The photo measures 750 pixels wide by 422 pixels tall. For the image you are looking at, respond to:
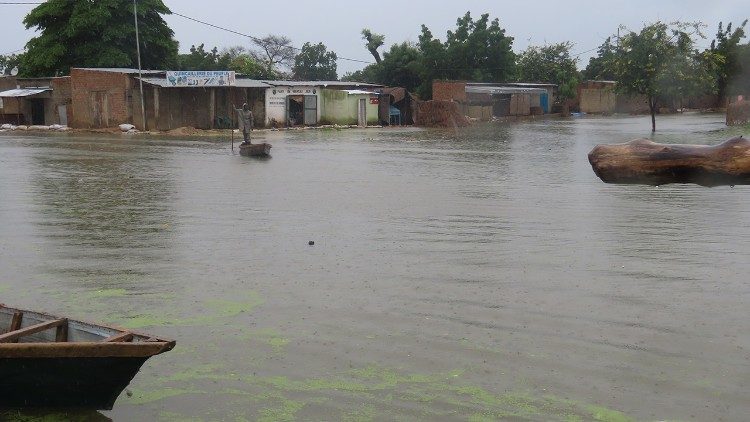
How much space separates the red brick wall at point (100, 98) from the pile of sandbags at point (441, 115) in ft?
57.7

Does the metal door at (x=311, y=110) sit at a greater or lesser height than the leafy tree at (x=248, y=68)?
lesser

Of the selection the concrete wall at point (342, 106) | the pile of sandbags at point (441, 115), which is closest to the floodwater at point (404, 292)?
the concrete wall at point (342, 106)

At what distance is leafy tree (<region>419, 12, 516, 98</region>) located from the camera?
57906mm

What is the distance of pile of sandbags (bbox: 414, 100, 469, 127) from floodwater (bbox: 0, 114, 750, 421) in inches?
1218

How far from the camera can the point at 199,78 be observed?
131ft

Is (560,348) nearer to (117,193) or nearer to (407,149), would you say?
(117,193)

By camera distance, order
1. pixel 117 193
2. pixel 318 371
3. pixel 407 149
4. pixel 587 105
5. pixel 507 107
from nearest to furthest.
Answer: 1. pixel 318 371
2. pixel 117 193
3. pixel 407 149
4. pixel 507 107
5. pixel 587 105

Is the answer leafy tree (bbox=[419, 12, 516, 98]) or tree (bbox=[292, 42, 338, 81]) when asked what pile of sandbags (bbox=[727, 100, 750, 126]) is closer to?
leafy tree (bbox=[419, 12, 516, 98])

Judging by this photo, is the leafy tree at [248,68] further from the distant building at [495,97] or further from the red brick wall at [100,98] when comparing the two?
the red brick wall at [100,98]

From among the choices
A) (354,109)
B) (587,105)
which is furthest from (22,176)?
(587,105)

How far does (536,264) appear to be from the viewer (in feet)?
31.3

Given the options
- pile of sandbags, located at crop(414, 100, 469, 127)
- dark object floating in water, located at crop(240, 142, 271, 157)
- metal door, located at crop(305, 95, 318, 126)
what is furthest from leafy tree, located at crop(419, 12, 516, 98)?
dark object floating in water, located at crop(240, 142, 271, 157)

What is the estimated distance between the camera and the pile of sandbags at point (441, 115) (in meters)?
47.8

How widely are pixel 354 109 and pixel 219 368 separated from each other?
4311 centimetres
